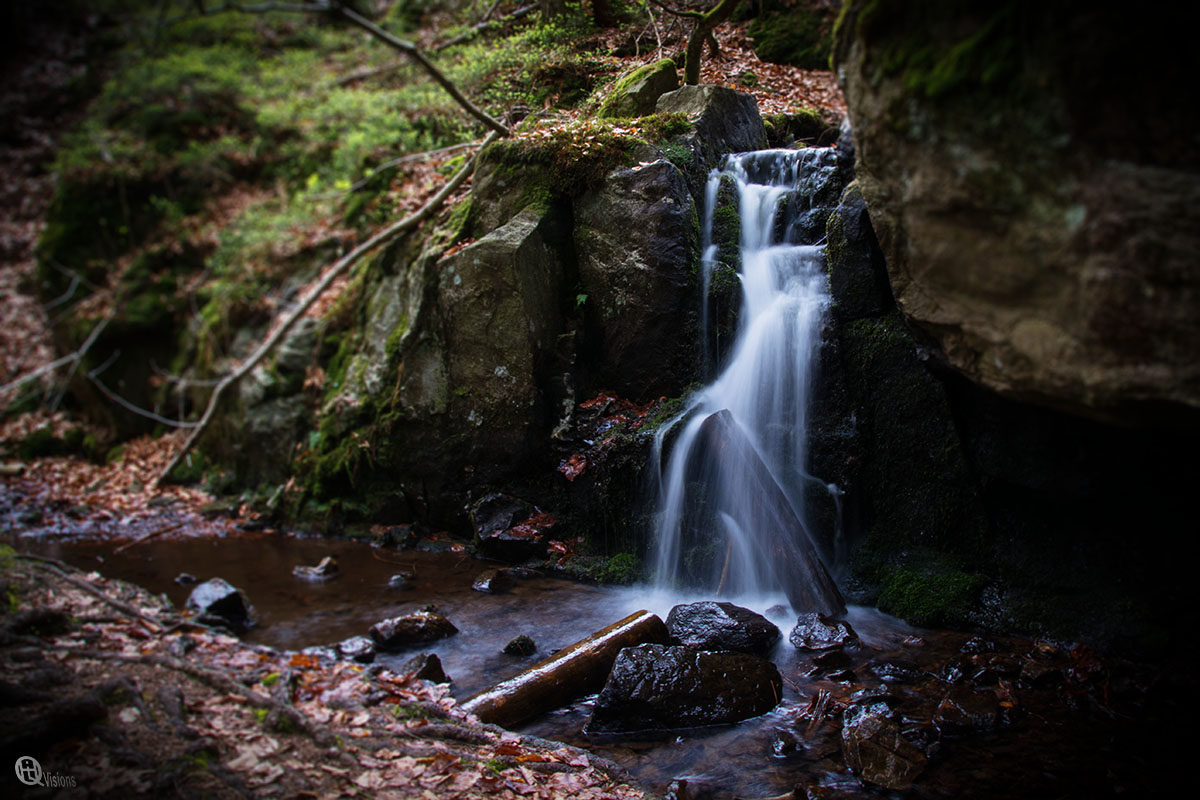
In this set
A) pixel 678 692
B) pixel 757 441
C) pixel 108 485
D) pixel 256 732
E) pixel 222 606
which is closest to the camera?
pixel 256 732

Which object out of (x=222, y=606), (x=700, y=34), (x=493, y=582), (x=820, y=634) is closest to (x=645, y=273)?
(x=700, y=34)

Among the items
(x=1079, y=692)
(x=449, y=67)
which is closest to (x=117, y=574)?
(x=449, y=67)

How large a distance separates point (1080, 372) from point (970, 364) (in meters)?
0.77

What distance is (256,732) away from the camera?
365cm

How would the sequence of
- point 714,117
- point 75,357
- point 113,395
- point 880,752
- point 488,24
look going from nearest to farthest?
point 880,752 → point 714,117 → point 488,24 → point 113,395 → point 75,357

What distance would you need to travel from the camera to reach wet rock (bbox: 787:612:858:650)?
4695 millimetres

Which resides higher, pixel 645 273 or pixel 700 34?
pixel 700 34

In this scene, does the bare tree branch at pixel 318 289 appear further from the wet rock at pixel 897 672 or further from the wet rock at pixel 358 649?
the wet rock at pixel 897 672

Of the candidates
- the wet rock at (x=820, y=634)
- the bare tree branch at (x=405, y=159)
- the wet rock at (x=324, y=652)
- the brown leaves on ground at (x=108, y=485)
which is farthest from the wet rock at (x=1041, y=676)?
the brown leaves on ground at (x=108, y=485)

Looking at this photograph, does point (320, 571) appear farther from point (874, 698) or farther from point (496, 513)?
point (874, 698)

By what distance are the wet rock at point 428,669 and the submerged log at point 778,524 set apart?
2.91 meters

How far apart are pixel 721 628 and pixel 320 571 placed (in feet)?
15.8

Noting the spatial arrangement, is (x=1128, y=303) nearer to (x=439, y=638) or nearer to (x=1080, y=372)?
(x=1080, y=372)

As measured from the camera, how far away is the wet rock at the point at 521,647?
5008 mm
